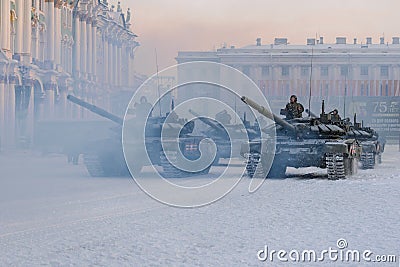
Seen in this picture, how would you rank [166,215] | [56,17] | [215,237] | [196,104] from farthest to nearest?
[56,17]
[196,104]
[166,215]
[215,237]

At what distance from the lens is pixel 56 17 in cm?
4838

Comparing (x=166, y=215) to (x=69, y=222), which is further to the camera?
(x=166, y=215)

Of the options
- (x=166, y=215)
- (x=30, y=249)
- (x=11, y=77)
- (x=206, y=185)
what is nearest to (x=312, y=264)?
(x=30, y=249)

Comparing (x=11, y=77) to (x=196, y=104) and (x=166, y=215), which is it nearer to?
(x=196, y=104)

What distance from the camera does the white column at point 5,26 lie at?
118 ft

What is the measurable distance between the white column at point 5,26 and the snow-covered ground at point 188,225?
21.3 metres

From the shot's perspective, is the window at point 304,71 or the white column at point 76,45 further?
the window at point 304,71

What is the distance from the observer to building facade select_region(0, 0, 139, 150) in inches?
1484

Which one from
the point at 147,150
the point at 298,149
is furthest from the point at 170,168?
the point at 298,149

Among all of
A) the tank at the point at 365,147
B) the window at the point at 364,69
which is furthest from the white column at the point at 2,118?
the window at the point at 364,69

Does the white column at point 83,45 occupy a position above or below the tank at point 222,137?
above

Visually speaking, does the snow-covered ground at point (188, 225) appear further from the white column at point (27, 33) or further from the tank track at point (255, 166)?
the white column at point (27, 33)

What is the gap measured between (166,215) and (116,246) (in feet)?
8.85

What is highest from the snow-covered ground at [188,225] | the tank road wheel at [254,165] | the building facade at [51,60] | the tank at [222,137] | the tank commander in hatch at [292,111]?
the building facade at [51,60]
